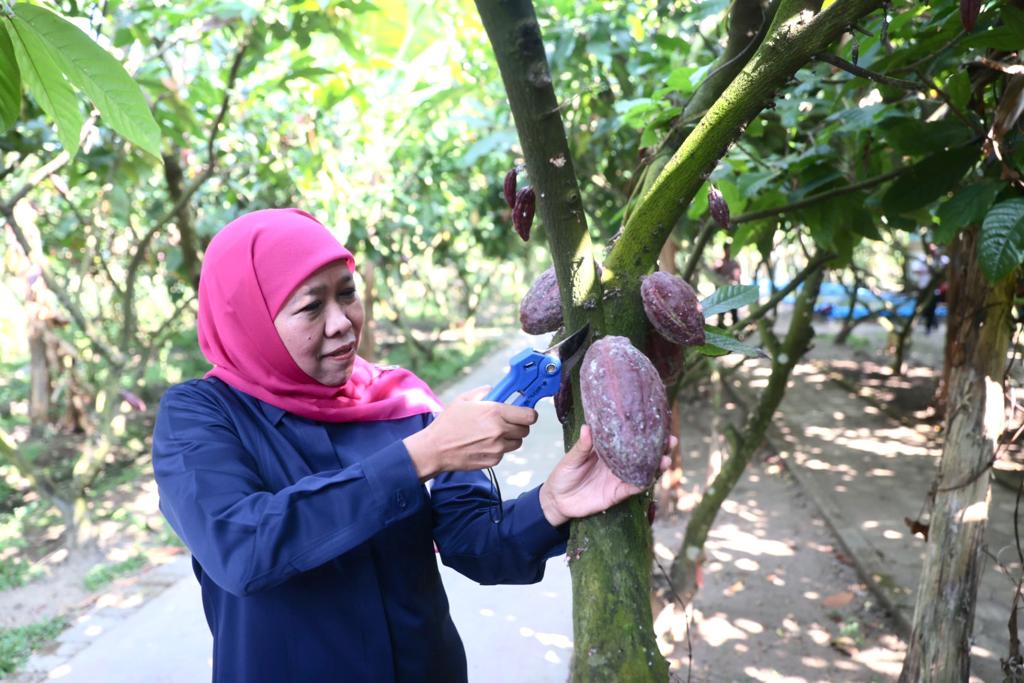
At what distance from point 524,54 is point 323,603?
0.81m

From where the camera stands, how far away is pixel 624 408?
0.76 meters

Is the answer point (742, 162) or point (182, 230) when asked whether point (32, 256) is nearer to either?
point (182, 230)

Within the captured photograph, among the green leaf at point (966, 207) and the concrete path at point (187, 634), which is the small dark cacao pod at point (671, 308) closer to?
the green leaf at point (966, 207)

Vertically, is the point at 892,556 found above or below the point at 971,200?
below

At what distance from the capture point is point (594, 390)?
2.50ft

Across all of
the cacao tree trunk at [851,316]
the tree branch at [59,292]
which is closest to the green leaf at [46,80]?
the tree branch at [59,292]

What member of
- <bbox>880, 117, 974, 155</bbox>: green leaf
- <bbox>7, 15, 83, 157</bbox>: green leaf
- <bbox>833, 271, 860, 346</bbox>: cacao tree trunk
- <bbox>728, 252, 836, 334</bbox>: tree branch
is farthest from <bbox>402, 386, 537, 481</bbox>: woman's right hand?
<bbox>833, 271, 860, 346</bbox>: cacao tree trunk

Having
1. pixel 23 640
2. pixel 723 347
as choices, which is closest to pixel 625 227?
pixel 723 347

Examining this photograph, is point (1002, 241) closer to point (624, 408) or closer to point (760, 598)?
point (624, 408)

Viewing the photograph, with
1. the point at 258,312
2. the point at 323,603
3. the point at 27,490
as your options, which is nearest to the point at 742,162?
the point at 258,312

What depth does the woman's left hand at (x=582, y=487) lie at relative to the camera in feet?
2.69

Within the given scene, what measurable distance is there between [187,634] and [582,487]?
2.70 m

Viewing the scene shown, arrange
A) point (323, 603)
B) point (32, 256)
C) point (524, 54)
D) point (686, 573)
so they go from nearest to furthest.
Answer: point (524, 54) → point (323, 603) → point (686, 573) → point (32, 256)

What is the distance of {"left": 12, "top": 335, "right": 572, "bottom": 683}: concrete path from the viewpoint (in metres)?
2.79
